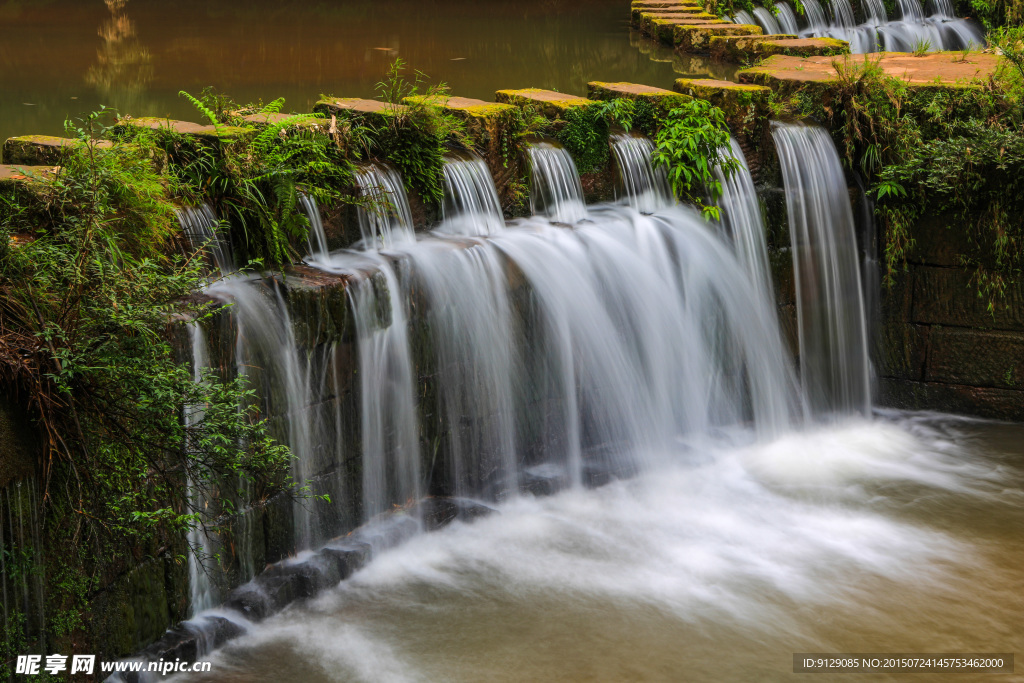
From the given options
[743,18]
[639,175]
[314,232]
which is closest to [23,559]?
[314,232]

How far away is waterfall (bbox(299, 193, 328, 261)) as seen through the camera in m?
5.54

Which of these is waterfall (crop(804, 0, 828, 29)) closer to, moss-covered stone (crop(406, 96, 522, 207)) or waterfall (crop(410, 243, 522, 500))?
moss-covered stone (crop(406, 96, 522, 207))

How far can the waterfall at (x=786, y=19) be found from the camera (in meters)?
12.7

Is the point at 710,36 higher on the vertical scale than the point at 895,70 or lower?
higher

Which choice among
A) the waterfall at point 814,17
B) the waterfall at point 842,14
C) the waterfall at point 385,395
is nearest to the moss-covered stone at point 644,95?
the waterfall at point 385,395

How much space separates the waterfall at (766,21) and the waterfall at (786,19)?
0.27ft

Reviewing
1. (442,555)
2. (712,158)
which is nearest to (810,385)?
(712,158)

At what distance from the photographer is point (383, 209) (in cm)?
586

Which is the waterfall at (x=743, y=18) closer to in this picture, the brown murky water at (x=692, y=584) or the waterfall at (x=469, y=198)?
the waterfall at (x=469, y=198)

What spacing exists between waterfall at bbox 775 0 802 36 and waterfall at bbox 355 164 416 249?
26.9 feet

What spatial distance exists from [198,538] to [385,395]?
1273 millimetres

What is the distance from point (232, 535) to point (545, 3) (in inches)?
528

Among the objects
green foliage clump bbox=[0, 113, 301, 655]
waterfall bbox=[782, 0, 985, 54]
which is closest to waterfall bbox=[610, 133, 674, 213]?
green foliage clump bbox=[0, 113, 301, 655]

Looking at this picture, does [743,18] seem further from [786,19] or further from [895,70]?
[895,70]
